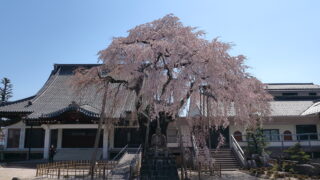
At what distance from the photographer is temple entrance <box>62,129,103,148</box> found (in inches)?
1114

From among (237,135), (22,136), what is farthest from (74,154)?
(237,135)

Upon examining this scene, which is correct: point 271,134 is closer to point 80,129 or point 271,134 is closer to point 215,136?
point 215,136

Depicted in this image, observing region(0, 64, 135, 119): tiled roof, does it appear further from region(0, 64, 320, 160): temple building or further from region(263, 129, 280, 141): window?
region(263, 129, 280, 141): window

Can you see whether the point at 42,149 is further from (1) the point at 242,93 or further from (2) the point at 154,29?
(1) the point at 242,93

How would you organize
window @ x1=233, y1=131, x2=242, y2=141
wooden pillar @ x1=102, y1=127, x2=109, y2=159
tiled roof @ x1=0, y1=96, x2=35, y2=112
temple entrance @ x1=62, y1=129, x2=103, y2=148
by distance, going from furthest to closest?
temple entrance @ x1=62, y1=129, x2=103, y2=148 → window @ x1=233, y1=131, x2=242, y2=141 → tiled roof @ x1=0, y1=96, x2=35, y2=112 → wooden pillar @ x1=102, y1=127, x2=109, y2=159

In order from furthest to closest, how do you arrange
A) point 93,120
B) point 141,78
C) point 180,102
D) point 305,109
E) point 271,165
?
point 305,109 < point 93,120 < point 271,165 < point 141,78 < point 180,102

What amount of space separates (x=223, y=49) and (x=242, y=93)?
2307 millimetres

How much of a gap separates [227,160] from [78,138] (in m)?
14.3

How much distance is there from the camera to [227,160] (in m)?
22.5

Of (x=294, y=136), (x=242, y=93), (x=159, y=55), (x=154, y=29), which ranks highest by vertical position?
(x=154, y=29)

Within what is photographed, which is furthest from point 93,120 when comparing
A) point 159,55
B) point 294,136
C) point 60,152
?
point 294,136

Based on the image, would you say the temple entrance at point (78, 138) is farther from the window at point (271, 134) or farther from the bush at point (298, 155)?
the bush at point (298, 155)

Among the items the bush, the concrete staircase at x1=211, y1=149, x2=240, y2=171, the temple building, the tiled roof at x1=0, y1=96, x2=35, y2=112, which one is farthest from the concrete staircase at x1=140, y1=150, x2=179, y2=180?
the tiled roof at x1=0, y1=96, x2=35, y2=112

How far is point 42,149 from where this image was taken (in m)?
27.5
